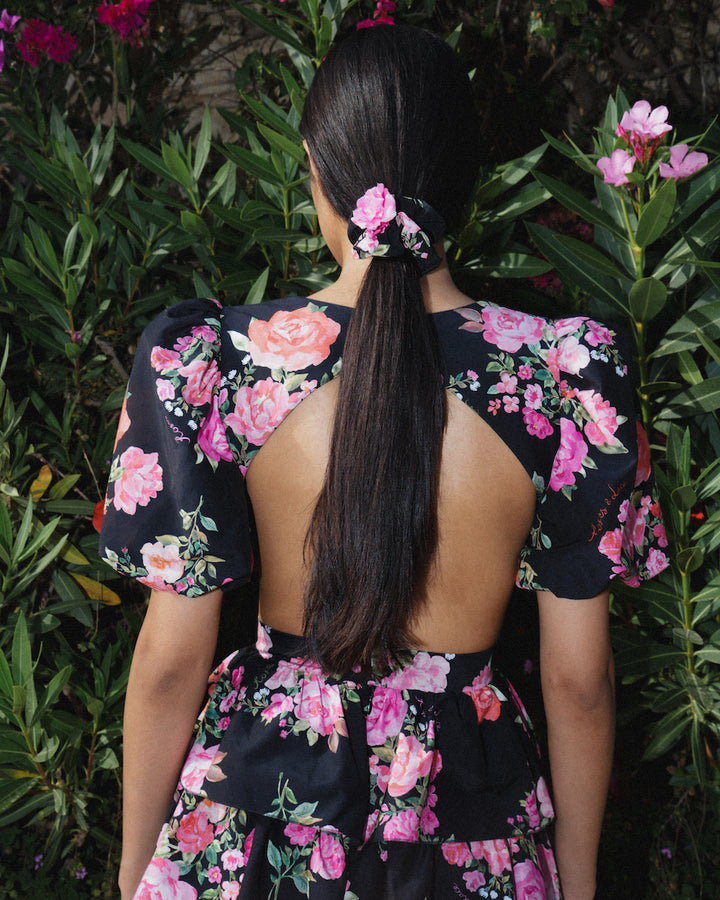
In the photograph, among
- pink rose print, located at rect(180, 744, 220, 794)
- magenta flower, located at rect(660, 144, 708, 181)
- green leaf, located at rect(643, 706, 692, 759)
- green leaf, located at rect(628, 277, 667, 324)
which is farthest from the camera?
green leaf, located at rect(643, 706, 692, 759)

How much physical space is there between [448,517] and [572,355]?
225 mm

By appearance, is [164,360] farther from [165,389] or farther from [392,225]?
[392,225]

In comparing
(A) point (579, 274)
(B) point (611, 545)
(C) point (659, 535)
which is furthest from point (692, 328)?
(B) point (611, 545)

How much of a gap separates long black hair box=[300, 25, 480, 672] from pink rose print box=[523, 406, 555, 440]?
0.10 m

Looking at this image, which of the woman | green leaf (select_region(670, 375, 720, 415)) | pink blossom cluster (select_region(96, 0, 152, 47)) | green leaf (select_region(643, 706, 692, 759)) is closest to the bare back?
the woman

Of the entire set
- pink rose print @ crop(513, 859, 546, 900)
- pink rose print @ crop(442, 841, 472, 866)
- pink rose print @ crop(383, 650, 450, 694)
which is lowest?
pink rose print @ crop(513, 859, 546, 900)

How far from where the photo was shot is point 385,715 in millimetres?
862

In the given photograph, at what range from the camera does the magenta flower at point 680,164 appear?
3.85 ft

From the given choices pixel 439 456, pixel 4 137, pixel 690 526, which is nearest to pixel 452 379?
pixel 439 456

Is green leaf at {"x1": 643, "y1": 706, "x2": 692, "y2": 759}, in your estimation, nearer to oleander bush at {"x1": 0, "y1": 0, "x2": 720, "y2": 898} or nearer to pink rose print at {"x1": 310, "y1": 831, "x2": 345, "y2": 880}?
oleander bush at {"x1": 0, "y1": 0, "x2": 720, "y2": 898}

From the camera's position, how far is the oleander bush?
138 centimetres

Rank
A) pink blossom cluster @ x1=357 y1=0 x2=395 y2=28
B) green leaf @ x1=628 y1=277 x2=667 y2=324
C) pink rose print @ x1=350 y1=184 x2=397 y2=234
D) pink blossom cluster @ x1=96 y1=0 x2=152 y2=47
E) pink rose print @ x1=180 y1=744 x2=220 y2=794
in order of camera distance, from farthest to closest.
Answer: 1. pink blossom cluster @ x1=96 y1=0 x2=152 y2=47
2. pink blossom cluster @ x1=357 y1=0 x2=395 y2=28
3. green leaf @ x1=628 y1=277 x2=667 y2=324
4. pink rose print @ x1=180 y1=744 x2=220 y2=794
5. pink rose print @ x1=350 y1=184 x2=397 y2=234

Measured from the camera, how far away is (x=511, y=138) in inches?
85.5

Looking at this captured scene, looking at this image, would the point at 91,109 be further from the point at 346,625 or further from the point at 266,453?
the point at 346,625
